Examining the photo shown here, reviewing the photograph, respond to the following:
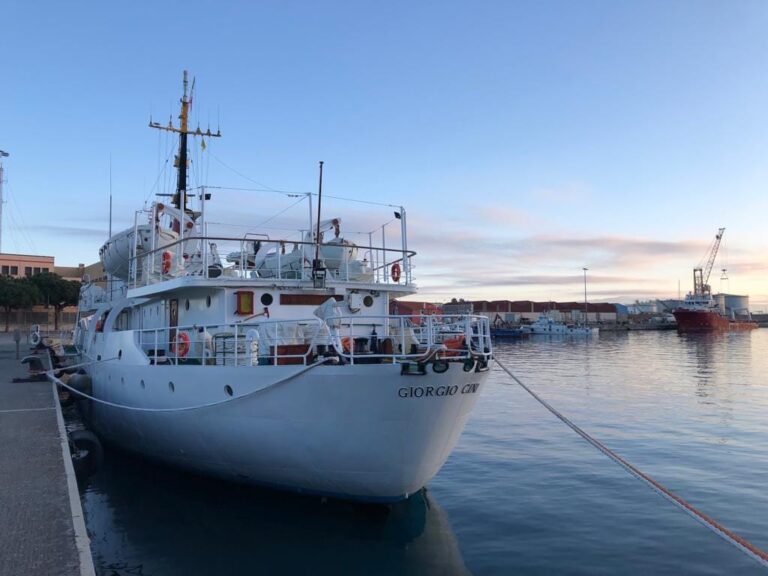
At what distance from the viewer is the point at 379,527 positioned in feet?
34.9

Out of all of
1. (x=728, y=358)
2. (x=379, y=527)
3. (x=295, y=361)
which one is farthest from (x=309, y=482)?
(x=728, y=358)

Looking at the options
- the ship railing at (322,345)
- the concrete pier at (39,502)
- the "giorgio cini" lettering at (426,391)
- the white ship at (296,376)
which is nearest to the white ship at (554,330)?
the white ship at (296,376)

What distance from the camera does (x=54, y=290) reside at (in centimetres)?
6272

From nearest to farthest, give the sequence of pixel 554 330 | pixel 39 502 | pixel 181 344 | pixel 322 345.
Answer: pixel 39 502
pixel 322 345
pixel 181 344
pixel 554 330

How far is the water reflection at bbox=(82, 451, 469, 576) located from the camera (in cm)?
933

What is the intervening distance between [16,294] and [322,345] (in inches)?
2296

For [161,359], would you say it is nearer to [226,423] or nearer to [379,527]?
[226,423]

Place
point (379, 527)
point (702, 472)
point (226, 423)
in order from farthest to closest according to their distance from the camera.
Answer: point (702, 472) → point (226, 423) → point (379, 527)

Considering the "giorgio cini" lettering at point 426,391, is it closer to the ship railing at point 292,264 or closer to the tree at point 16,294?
the ship railing at point 292,264

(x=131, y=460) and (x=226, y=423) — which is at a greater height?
(x=226, y=423)

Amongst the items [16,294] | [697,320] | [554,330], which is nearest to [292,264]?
[16,294]

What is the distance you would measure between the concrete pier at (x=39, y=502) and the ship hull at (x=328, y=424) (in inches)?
103

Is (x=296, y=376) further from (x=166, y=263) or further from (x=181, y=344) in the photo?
(x=166, y=263)

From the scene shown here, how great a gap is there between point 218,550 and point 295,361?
10.7ft
